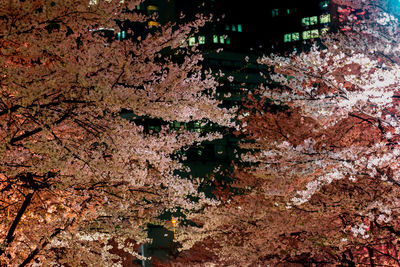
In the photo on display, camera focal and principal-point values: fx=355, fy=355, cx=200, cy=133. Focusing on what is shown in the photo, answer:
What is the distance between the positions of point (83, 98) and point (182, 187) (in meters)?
4.77

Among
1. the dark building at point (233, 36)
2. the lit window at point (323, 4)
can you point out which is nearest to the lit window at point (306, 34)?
the dark building at point (233, 36)

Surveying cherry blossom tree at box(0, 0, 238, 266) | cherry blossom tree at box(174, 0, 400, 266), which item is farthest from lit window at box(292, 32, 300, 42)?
cherry blossom tree at box(0, 0, 238, 266)

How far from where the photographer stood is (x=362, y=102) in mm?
6512

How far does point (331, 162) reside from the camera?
21.7 ft

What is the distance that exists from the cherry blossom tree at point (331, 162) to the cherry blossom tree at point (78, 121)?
7.34ft

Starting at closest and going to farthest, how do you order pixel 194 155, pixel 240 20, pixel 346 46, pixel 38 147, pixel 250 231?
pixel 38 147 < pixel 346 46 < pixel 250 231 < pixel 194 155 < pixel 240 20

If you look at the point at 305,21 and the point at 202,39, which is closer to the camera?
the point at 202,39

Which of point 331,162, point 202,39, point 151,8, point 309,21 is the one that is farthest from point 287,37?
point 331,162

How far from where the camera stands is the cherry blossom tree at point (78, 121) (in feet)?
17.3

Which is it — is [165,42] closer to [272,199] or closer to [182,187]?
[182,187]

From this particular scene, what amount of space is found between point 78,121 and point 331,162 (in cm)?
464

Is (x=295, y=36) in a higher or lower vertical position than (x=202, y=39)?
lower

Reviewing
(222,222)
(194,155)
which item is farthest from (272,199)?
(194,155)

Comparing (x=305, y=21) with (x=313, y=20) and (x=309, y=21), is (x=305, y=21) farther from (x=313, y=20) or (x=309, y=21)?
(x=313, y=20)
